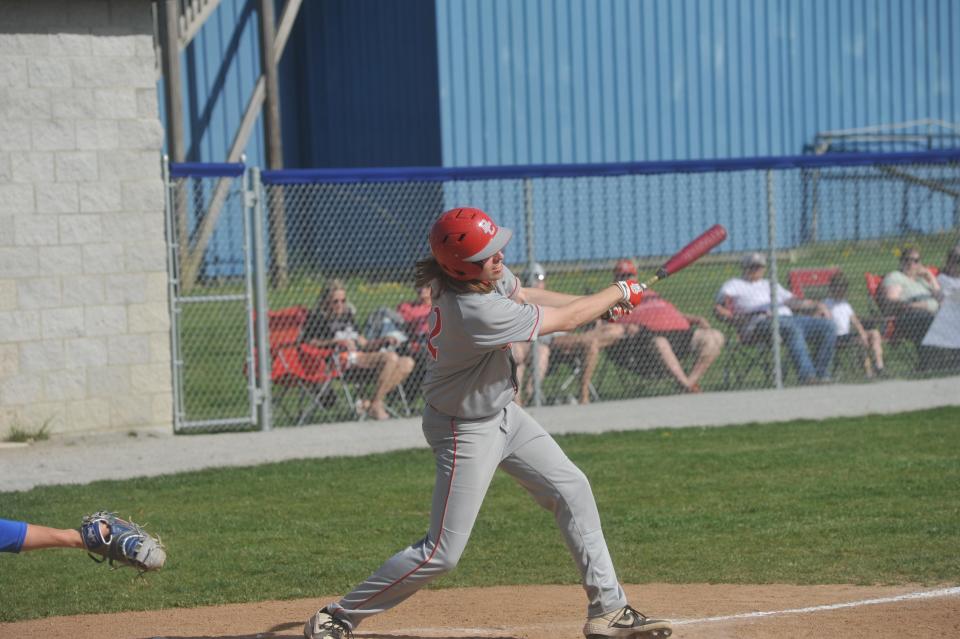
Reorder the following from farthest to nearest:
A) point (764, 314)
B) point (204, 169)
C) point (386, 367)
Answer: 1. point (764, 314)
2. point (386, 367)
3. point (204, 169)

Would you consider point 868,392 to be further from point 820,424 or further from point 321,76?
point 321,76

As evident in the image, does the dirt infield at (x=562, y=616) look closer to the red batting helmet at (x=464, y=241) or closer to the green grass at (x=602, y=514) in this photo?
the green grass at (x=602, y=514)

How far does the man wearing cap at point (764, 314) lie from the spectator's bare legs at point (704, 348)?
0.32 m

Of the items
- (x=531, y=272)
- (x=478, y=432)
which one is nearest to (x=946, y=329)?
(x=531, y=272)

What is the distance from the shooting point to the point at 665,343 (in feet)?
38.4

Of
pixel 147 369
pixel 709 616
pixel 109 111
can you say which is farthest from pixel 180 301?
pixel 709 616

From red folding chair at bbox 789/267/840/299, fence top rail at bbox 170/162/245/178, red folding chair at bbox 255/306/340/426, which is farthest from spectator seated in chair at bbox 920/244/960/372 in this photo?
fence top rail at bbox 170/162/245/178

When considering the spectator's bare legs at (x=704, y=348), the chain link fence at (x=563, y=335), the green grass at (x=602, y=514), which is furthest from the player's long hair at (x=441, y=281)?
the spectator's bare legs at (x=704, y=348)

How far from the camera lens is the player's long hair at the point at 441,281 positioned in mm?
4883

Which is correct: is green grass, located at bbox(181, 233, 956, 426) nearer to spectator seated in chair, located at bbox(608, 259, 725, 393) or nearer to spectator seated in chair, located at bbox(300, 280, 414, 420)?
spectator seated in chair, located at bbox(608, 259, 725, 393)

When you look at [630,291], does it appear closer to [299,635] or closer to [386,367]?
[299,635]

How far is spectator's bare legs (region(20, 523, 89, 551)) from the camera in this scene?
188 inches

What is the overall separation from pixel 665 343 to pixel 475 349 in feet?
23.1

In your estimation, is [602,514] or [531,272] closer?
[602,514]
